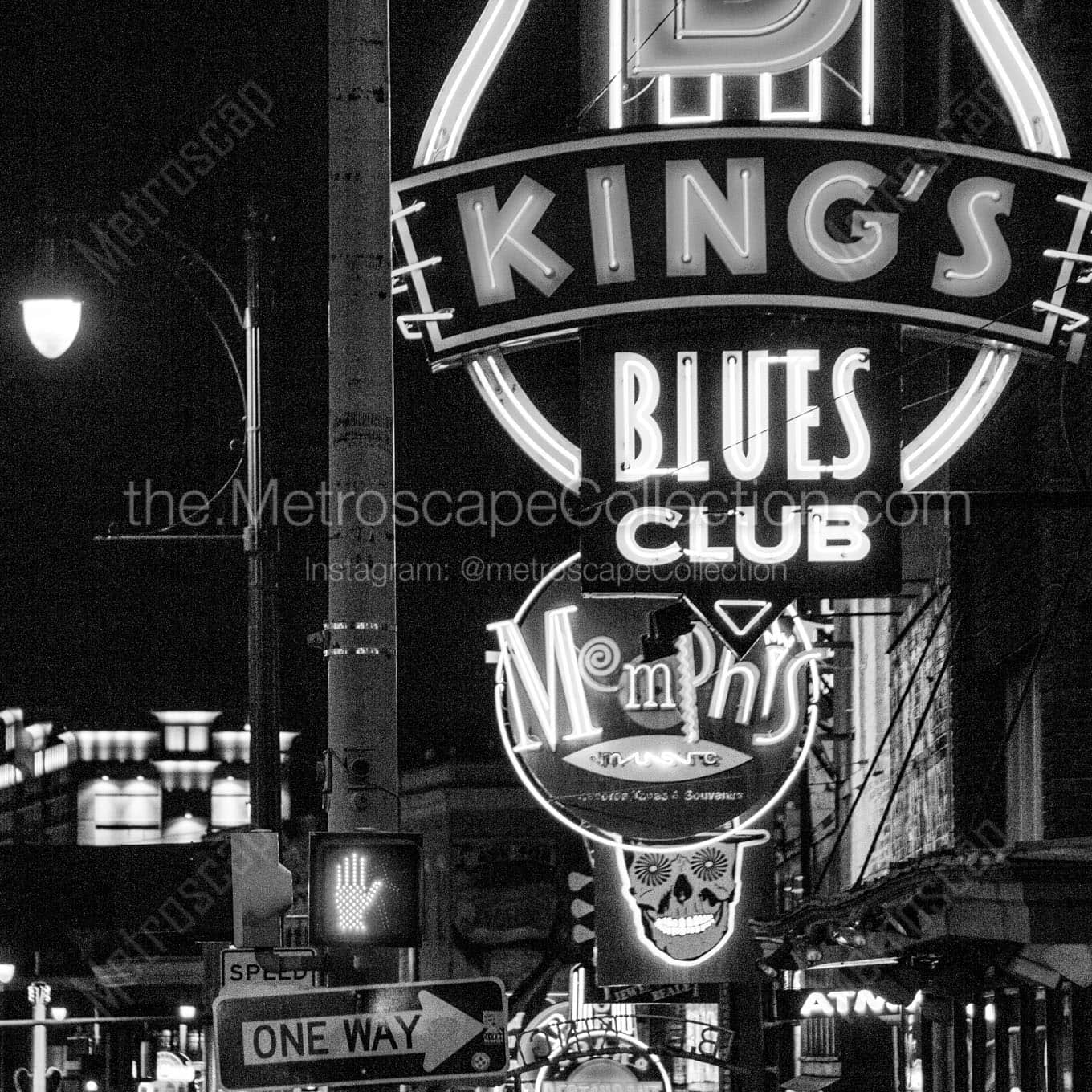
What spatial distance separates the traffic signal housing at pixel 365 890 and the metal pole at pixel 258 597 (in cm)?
626

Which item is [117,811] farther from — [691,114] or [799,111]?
[799,111]

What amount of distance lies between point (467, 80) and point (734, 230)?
1838 millimetres

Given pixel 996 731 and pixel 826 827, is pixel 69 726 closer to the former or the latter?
pixel 826 827

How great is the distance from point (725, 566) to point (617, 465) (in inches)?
33.4

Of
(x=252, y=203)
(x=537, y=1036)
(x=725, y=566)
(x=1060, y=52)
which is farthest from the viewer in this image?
(x=537, y=1036)

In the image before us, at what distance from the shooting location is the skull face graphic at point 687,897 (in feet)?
62.8

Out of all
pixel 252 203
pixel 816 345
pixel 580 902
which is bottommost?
pixel 580 902

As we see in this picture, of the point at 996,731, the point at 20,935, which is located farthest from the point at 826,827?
the point at 20,935

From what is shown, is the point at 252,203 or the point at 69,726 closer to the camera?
the point at 252,203

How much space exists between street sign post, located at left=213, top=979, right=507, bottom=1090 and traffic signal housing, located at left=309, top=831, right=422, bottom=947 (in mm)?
246

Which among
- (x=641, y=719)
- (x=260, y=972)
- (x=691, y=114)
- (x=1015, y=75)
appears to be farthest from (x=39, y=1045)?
(x=1015, y=75)

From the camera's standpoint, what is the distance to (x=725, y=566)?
11430 mm

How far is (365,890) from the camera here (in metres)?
8.98

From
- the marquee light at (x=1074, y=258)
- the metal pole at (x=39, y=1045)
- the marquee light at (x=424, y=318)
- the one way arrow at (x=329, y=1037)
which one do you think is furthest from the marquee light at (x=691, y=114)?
the metal pole at (x=39, y=1045)
